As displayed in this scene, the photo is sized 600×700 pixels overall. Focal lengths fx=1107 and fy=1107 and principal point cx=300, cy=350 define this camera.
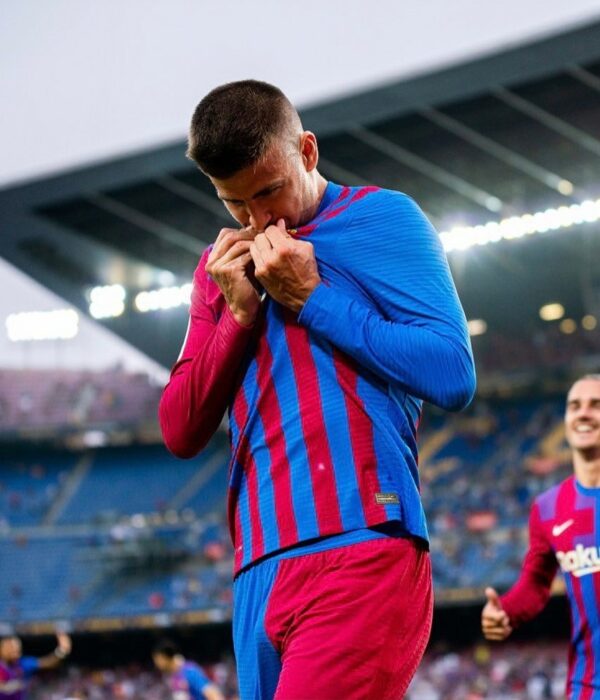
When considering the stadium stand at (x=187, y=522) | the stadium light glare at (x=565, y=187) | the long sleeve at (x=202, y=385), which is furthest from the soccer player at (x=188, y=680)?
the stadium light glare at (x=565, y=187)

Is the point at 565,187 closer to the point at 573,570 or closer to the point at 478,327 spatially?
the point at 478,327

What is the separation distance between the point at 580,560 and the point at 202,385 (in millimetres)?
2721

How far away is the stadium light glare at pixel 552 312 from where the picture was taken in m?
25.4

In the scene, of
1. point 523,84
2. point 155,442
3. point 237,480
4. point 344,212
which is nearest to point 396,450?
point 237,480

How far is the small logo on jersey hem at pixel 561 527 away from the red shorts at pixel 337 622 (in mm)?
2584

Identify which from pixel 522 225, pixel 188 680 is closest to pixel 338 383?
pixel 188 680

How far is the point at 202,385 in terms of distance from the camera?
1.91 m

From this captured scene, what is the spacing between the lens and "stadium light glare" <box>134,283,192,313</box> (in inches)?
956

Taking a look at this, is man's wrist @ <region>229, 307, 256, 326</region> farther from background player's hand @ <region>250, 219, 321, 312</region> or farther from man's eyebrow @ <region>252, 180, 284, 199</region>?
man's eyebrow @ <region>252, 180, 284, 199</region>

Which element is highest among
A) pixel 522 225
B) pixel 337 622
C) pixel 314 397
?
pixel 314 397

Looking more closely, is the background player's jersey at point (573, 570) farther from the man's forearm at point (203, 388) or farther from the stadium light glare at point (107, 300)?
the stadium light glare at point (107, 300)

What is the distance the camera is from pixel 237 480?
1.95m

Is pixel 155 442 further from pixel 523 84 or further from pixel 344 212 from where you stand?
pixel 344 212

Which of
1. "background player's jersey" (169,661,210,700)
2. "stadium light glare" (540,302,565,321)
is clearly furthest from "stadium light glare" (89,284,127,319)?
"background player's jersey" (169,661,210,700)
